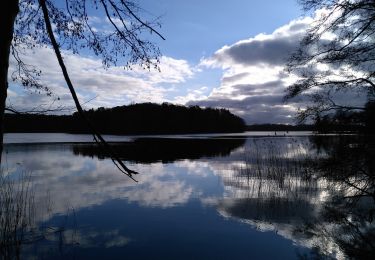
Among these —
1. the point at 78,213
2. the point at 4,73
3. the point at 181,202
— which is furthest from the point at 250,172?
the point at 4,73

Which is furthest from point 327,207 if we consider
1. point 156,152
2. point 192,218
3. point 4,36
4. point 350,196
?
point 156,152

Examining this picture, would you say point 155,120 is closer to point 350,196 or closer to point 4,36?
point 350,196

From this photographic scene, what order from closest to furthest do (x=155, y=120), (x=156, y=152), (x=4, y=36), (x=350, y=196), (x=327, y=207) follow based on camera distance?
(x=4, y=36) → (x=350, y=196) → (x=327, y=207) → (x=156, y=152) → (x=155, y=120)

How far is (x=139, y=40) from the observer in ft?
12.7

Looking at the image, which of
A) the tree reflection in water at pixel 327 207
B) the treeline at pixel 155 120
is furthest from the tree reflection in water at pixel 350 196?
the treeline at pixel 155 120

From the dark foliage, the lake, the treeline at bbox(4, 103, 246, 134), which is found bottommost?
the lake

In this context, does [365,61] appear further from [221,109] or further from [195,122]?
[221,109]

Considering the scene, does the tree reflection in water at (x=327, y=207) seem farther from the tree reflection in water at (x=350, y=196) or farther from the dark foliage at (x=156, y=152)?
the dark foliage at (x=156, y=152)

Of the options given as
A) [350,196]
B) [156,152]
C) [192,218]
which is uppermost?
[350,196]

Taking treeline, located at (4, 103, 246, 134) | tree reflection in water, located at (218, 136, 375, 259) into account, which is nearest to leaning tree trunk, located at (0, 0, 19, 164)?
tree reflection in water, located at (218, 136, 375, 259)

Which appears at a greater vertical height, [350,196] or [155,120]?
[155,120]

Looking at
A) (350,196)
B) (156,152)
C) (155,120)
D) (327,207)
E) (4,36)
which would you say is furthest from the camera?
(155,120)

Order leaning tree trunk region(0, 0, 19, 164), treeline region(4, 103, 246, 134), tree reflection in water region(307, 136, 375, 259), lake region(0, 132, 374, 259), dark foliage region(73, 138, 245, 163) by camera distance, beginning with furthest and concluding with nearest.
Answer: treeline region(4, 103, 246, 134) < dark foliage region(73, 138, 245, 163) < tree reflection in water region(307, 136, 375, 259) < lake region(0, 132, 374, 259) < leaning tree trunk region(0, 0, 19, 164)

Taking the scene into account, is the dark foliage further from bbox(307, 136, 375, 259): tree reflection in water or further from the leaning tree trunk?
the leaning tree trunk
